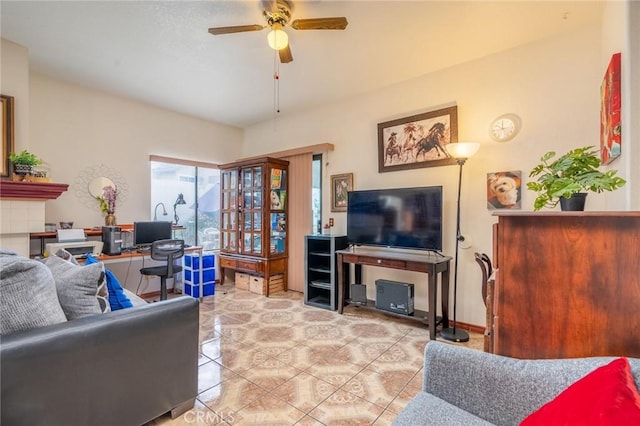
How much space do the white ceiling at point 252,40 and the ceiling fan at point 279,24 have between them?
104mm

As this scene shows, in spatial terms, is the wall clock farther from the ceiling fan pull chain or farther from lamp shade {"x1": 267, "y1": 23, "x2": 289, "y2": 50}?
the ceiling fan pull chain

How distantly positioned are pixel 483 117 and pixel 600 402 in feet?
9.36

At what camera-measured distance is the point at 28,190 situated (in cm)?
279

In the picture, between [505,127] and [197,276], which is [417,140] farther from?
[197,276]

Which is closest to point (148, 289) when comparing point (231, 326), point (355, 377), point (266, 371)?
point (231, 326)

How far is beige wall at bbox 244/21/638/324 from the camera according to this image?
253cm

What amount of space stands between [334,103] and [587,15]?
2.67m

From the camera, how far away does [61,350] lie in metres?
1.28

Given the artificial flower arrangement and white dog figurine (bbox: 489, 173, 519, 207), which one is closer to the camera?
white dog figurine (bbox: 489, 173, 519, 207)

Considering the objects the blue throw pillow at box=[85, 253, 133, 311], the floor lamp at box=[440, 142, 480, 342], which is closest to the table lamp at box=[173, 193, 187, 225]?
the blue throw pillow at box=[85, 253, 133, 311]

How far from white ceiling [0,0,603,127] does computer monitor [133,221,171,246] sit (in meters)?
1.75

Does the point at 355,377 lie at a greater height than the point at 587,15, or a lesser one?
lesser

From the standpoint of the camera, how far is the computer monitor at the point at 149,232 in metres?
3.74

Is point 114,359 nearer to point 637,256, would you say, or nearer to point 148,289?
point 637,256
